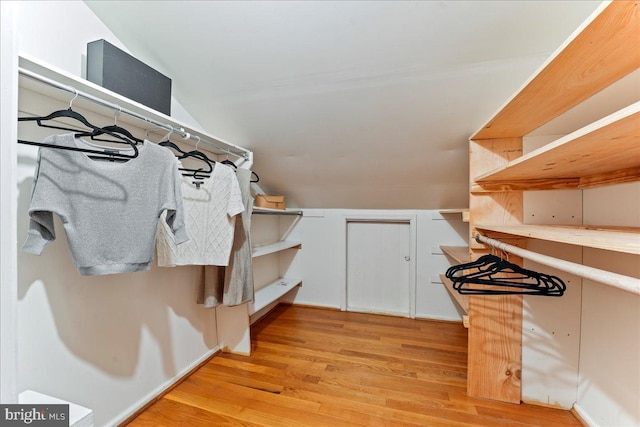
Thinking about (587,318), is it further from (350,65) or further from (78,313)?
(78,313)

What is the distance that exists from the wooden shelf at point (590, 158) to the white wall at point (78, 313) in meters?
1.84

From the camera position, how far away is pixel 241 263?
185 cm

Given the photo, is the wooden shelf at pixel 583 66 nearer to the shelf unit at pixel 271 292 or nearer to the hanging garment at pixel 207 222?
the hanging garment at pixel 207 222

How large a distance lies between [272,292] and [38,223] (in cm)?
212

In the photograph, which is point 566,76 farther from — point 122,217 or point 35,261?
point 35,261

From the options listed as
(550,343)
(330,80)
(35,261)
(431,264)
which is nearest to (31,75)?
(35,261)

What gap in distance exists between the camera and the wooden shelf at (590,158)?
63 cm

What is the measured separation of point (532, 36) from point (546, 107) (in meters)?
0.38

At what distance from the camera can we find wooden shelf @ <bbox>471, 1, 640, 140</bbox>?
70 centimetres

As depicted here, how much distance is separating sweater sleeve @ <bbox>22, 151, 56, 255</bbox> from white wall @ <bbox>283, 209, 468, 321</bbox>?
99.5 inches

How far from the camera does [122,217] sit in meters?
1.12

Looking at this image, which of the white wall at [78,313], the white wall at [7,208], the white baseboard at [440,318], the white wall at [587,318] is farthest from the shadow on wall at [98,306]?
the white baseboard at [440,318]

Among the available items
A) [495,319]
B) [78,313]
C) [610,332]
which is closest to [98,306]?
[78,313]

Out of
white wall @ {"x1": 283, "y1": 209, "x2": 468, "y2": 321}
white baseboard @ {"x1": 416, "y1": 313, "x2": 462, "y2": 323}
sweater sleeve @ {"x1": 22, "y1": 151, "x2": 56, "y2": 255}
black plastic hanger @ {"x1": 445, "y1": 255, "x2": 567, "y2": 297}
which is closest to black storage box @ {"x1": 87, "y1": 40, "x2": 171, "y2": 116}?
sweater sleeve @ {"x1": 22, "y1": 151, "x2": 56, "y2": 255}
